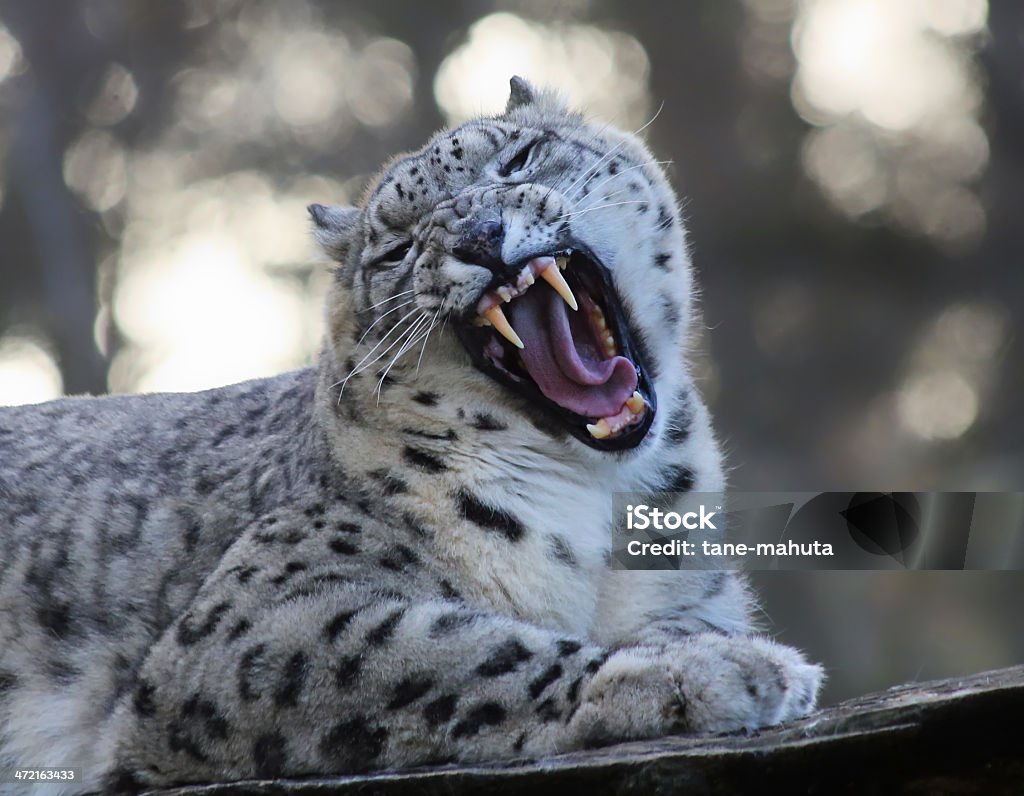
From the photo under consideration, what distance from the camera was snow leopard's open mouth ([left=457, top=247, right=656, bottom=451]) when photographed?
4062 mm

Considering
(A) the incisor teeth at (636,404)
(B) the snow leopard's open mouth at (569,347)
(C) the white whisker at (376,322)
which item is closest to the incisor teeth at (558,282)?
(B) the snow leopard's open mouth at (569,347)

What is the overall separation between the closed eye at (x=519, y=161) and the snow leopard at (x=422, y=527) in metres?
0.01

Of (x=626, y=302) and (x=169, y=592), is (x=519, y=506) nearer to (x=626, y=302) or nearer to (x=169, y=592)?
(x=626, y=302)

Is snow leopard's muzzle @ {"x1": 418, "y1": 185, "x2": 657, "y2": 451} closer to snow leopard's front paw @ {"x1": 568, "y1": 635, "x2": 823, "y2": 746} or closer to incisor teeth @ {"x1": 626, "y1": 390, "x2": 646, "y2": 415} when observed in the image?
incisor teeth @ {"x1": 626, "y1": 390, "x2": 646, "y2": 415}

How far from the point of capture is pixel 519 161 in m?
4.55

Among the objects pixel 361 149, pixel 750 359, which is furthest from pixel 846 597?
pixel 361 149

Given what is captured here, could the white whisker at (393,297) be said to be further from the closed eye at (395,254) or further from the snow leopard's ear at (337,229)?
the snow leopard's ear at (337,229)

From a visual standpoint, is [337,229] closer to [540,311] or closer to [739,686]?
[540,311]

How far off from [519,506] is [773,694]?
1.08 metres

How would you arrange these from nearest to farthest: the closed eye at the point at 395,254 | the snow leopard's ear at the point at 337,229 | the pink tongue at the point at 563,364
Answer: the pink tongue at the point at 563,364 < the closed eye at the point at 395,254 < the snow leopard's ear at the point at 337,229

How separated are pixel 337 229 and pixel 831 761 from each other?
108 inches

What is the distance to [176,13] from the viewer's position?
514 inches

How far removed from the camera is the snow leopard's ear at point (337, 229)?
476cm

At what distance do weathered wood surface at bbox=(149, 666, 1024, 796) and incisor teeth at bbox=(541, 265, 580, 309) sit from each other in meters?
1.48
